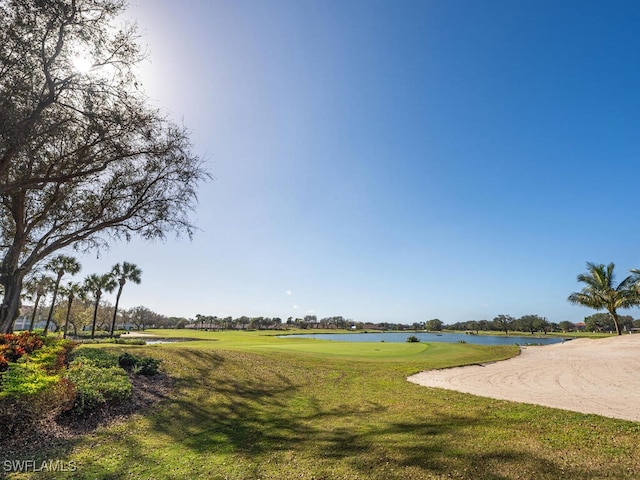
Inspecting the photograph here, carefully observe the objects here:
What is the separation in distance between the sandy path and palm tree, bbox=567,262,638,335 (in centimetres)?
1719

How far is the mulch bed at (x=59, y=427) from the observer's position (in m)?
6.02

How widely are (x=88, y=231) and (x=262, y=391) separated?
34.5ft

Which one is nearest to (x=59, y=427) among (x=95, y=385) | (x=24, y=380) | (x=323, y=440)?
(x=24, y=380)

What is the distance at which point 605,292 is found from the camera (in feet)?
123

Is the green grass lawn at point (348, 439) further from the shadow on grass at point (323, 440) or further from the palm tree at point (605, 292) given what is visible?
the palm tree at point (605, 292)

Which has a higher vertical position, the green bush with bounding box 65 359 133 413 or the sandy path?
the green bush with bounding box 65 359 133 413

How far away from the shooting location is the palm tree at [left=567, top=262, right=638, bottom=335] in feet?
119

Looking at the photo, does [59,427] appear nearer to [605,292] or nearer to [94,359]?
[94,359]

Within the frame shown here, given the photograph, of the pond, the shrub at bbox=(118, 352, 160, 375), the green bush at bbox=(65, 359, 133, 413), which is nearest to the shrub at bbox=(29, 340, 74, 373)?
the green bush at bbox=(65, 359, 133, 413)

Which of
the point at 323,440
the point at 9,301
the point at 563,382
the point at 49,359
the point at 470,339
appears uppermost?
the point at 9,301

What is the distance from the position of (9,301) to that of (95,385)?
296 inches

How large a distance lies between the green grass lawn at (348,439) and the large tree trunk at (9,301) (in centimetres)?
709

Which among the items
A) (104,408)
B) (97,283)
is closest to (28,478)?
(104,408)

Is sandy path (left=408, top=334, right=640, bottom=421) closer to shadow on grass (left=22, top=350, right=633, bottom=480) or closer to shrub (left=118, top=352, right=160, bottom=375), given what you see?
shadow on grass (left=22, top=350, right=633, bottom=480)
